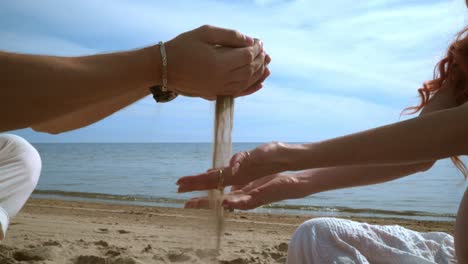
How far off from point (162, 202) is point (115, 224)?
3670 mm

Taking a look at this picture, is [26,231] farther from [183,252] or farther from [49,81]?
[49,81]

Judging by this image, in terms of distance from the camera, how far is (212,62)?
6.19 ft

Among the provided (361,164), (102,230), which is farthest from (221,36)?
(102,230)

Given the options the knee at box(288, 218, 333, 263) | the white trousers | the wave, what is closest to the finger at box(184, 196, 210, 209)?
the knee at box(288, 218, 333, 263)

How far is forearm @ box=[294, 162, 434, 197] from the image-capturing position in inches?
102

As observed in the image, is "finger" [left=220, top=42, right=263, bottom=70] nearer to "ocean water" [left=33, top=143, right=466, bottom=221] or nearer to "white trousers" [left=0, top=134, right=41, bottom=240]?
"white trousers" [left=0, top=134, right=41, bottom=240]

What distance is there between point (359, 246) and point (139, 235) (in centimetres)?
482

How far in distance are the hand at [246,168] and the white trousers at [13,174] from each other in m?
0.88

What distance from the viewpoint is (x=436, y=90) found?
2.93 m

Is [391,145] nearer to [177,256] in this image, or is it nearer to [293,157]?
[293,157]

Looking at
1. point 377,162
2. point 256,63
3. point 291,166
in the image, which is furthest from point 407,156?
point 256,63

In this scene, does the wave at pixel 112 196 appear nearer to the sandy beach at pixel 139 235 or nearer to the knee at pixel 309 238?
the sandy beach at pixel 139 235

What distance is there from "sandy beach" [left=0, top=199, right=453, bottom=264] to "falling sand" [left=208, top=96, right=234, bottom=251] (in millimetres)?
69

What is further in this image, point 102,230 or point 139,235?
point 102,230
